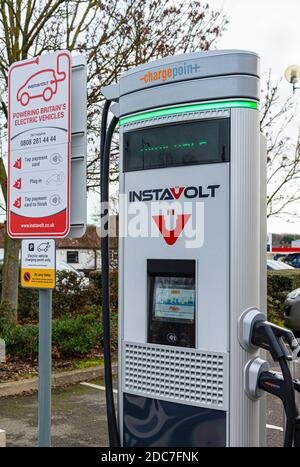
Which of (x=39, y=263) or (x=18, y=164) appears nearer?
(x=39, y=263)

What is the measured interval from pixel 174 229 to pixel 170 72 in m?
0.85

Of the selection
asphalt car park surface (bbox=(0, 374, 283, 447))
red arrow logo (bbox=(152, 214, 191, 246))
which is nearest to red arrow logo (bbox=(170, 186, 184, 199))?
red arrow logo (bbox=(152, 214, 191, 246))

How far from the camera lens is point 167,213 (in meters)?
3.21

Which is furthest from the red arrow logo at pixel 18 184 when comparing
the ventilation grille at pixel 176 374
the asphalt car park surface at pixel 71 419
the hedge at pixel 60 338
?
the hedge at pixel 60 338

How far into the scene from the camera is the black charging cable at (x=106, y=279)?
3529 mm

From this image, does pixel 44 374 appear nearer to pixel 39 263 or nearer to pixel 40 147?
pixel 39 263

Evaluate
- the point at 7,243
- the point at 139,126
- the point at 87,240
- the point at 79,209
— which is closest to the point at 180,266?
the point at 79,209

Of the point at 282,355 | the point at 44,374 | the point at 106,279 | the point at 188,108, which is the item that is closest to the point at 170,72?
the point at 188,108

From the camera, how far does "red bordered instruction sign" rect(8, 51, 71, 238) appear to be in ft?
9.87

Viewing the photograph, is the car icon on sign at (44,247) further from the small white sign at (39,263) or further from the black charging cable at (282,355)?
the black charging cable at (282,355)

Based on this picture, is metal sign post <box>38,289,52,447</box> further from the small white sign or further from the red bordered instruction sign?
the red bordered instruction sign

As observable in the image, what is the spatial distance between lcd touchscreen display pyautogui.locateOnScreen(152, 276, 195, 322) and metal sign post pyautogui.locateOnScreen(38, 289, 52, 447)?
1.95 ft

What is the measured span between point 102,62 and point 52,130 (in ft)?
18.3

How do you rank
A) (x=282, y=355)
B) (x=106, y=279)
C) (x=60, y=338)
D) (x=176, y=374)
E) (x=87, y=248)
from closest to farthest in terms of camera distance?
(x=282, y=355)
(x=176, y=374)
(x=106, y=279)
(x=60, y=338)
(x=87, y=248)
